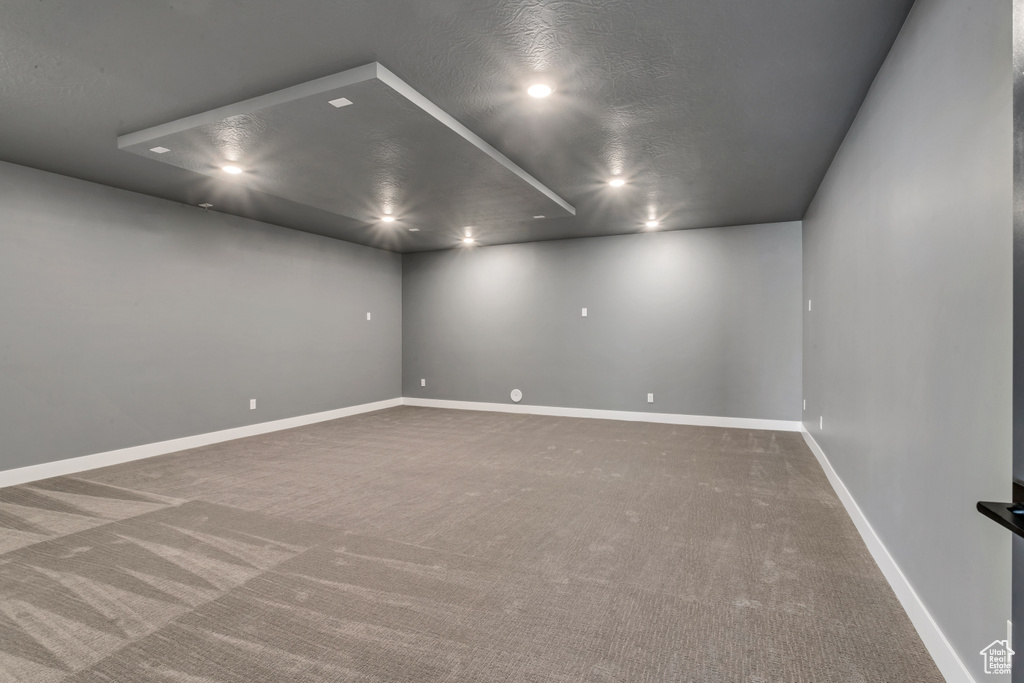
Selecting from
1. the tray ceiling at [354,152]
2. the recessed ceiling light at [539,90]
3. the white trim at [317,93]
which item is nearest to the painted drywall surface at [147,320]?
the tray ceiling at [354,152]

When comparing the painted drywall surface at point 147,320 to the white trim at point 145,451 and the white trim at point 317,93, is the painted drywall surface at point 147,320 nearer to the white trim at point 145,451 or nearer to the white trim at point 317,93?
the white trim at point 145,451

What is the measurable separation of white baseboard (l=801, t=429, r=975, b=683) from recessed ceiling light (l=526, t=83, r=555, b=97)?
2.89 metres

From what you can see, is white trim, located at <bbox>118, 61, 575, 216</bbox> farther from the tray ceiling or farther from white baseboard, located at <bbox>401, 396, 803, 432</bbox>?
white baseboard, located at <bbox>401, 396, 803, 432</bbox>

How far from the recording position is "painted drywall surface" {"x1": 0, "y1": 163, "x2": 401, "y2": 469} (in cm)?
416

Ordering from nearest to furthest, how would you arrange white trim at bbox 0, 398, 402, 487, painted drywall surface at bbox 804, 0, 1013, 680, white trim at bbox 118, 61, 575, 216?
painted drywall surface at bbox 804, 0, 1013, 680
white trim at bbox 118, 61, 575, 216
white trim at bbox 0, 398, 402, 487

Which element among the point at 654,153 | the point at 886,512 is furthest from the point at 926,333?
the point at 654,153

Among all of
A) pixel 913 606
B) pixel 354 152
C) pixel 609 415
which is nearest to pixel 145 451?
pixel 354 152

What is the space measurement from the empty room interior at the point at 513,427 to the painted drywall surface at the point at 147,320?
0.11ft

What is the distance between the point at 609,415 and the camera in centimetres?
710

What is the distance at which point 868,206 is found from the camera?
9.36 feet

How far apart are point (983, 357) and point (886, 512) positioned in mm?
1340

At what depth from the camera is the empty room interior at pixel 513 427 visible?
1.78 metres

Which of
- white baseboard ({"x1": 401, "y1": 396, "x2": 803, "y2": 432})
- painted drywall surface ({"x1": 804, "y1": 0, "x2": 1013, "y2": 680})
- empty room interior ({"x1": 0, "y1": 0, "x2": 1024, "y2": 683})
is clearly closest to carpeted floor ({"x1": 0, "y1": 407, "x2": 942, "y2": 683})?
empty room interior ({"x1": 0, "y1": 0, "x2": 1024, "y2": 683})

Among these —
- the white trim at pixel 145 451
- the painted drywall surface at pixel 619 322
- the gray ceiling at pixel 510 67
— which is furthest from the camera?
the painted drywall surface at pixel 619 322
